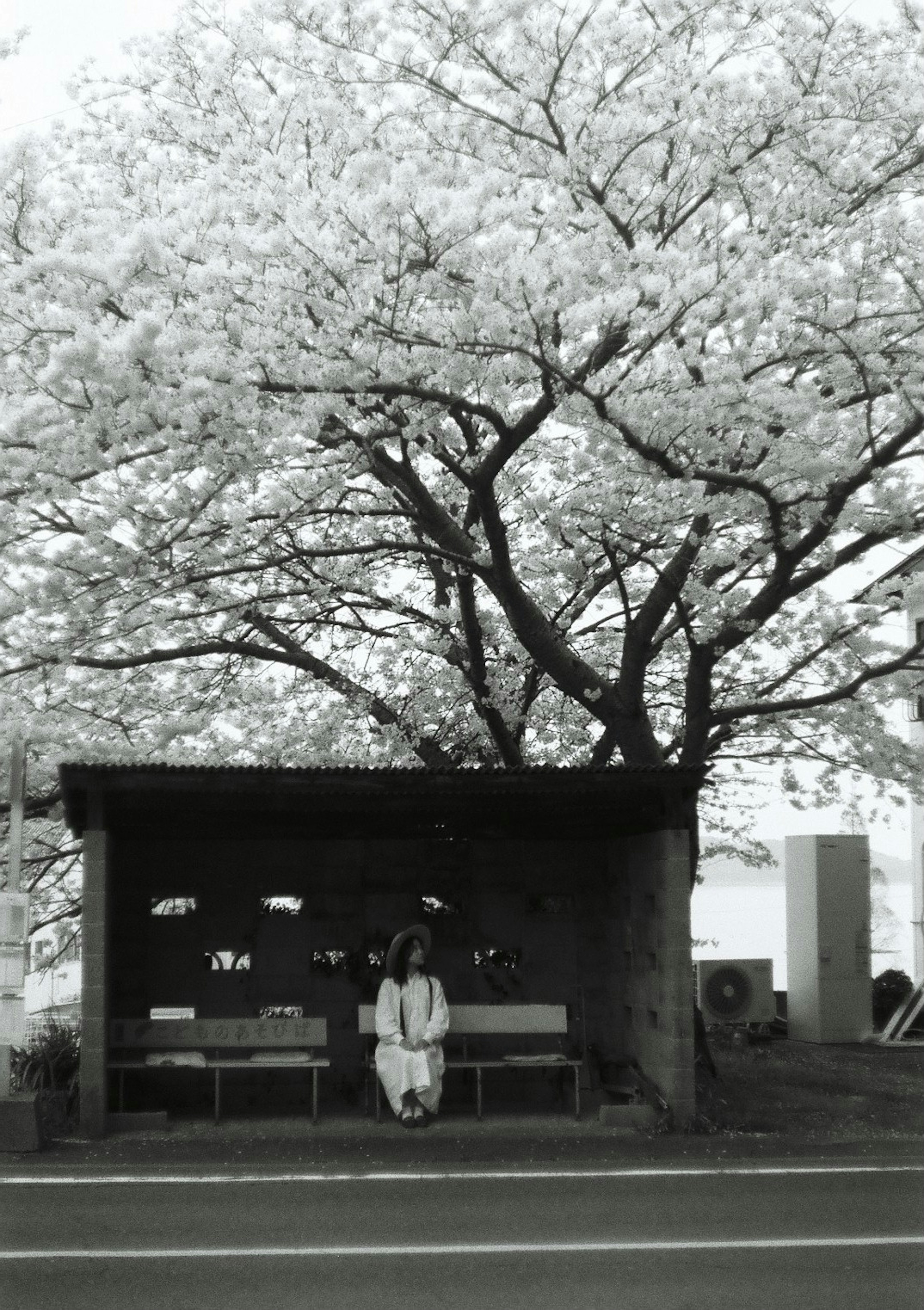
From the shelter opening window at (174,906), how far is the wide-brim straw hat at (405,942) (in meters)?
2.01

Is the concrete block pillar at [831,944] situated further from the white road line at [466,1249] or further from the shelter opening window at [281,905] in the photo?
the white road line at [466,1249]

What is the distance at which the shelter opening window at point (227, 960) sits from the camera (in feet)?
46.8

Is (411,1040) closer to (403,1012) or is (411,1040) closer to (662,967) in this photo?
(403,1012)

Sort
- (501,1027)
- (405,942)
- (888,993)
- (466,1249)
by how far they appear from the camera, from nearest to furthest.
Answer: (466,1249)
(405,942)
(501,1027)
(888,993)

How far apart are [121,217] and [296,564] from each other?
17.2ft

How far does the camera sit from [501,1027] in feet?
45.5

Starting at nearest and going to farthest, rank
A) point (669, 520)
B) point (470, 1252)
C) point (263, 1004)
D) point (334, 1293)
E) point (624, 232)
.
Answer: point (334, 1293) → point (470, 1252) → point (624, 232) → point (263, 1004) → point (669, 520)

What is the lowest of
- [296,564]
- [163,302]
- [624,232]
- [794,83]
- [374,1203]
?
[374,1203]

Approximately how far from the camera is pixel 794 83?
14.0 m

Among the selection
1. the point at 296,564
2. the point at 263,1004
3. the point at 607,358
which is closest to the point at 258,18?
the point at 607,358

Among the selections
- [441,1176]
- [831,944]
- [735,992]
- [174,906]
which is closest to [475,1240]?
[441,1176]

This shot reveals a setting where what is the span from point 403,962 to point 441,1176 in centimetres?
314

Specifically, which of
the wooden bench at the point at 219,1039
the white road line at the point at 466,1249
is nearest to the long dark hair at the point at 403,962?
the wooden bench at the point at 219,1039

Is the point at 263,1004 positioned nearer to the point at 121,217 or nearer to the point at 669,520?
the point at 669,520
